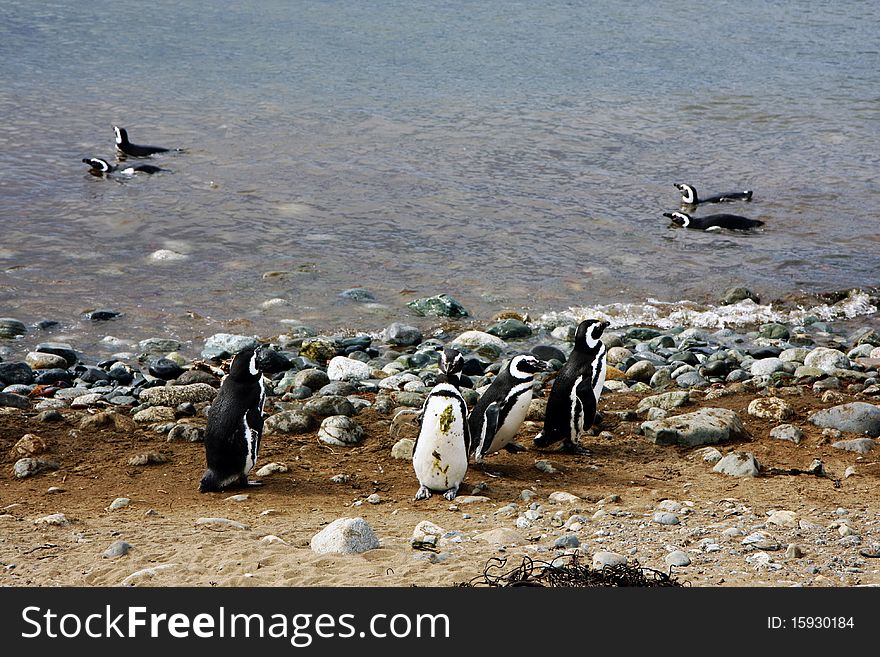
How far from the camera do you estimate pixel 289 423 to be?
7.64m

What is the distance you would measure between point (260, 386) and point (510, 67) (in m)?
17.9

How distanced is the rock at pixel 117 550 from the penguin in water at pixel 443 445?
6.61 feet

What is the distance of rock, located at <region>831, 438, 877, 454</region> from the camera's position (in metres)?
7.04

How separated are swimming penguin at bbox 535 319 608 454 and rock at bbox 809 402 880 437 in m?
1.64

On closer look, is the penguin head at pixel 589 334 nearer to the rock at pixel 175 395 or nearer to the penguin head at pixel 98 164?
the rock at pixel 175 395

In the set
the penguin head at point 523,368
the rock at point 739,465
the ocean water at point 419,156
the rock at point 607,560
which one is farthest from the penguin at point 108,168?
the rock at point 607,560

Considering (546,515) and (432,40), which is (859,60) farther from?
(546,515)

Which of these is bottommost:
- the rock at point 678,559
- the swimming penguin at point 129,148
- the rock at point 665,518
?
the rock at point 665,518

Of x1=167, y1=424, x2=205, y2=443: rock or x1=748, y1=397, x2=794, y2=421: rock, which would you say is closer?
x1=167, y1=424, x2=205, y2=443: rock

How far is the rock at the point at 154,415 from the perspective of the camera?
7652mm

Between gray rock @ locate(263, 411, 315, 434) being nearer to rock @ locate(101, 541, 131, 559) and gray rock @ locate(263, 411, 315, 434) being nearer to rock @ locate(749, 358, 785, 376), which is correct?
rock @ locate(101, 541, 131, 559)

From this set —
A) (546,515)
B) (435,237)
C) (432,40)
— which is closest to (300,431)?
(546,515)

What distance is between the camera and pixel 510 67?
23375mm

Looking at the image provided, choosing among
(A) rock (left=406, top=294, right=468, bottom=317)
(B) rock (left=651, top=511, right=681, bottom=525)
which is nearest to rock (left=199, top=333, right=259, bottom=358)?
(A) rock (left=406, top=294, right=468, bottom=317)
